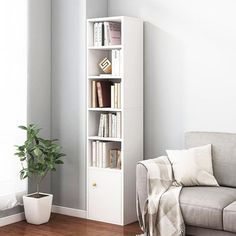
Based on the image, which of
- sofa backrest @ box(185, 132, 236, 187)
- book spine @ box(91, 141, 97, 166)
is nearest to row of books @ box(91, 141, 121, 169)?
book spine @ box(91, 141, 97, 166)

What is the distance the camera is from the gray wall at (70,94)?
523 cm

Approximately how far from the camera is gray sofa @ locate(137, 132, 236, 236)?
13.1ft

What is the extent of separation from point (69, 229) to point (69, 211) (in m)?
0.52

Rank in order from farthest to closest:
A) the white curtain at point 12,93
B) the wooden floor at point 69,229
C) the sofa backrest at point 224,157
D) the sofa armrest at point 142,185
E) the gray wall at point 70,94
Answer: the gray wall at point 70,94, the white curtain at point 12,93, the wooden floor at point 69,229, the sofa backrest at point 224,157, the sofa armrest at point 142,185

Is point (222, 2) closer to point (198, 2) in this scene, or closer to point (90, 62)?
point (198, 2)

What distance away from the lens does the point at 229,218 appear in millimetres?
3936

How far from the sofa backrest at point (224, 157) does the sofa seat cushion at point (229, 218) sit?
592 mm

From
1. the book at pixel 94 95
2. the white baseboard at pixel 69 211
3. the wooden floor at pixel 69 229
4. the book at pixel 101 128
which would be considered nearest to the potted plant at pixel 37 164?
the wooden floor at pixel 69 229

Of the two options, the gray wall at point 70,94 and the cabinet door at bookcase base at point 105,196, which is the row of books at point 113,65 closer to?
the gray wall at point 70,94

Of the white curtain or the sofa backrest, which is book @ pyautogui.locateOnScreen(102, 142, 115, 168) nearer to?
the white curtain

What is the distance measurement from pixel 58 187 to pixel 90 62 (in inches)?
53.2

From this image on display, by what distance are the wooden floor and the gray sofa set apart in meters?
0.55

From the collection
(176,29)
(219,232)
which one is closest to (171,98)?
(176,29)

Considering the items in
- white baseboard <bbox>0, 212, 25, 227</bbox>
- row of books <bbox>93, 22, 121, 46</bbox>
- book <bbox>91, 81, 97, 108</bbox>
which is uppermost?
row of books <bbox>93, 22, 121, 46</bbox>
